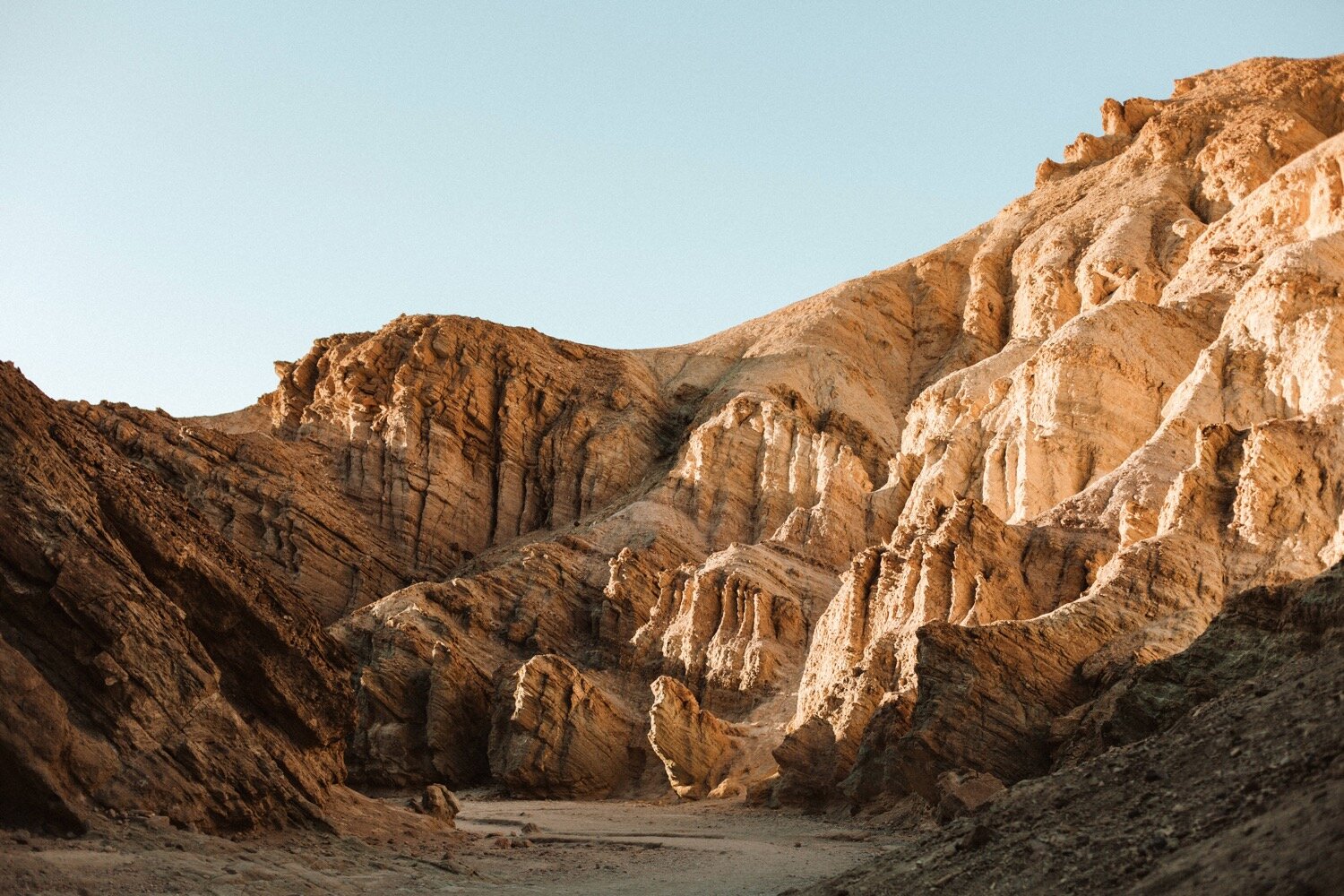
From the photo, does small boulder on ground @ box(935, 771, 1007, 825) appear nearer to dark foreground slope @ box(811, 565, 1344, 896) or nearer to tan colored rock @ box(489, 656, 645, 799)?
dark foreground slope @ box(811, 565, 1344, 896)

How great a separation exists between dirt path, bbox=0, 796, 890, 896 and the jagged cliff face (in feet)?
12.0

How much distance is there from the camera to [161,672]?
17.5 metres

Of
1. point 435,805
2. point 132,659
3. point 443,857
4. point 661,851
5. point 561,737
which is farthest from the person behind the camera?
point 561,737

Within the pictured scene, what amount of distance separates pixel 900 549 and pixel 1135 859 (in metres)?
31.3

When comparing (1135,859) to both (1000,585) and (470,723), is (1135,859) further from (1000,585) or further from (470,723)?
(470,723)

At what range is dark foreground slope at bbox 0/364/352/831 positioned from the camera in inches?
612

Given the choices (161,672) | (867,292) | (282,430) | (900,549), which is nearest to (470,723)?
(900,549)

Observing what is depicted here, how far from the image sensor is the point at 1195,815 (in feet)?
38.3

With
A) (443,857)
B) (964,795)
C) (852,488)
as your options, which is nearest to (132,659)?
(443,857)

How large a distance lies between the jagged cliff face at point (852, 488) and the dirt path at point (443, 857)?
3662 mm


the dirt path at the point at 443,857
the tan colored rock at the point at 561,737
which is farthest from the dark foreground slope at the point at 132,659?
the tan colored rock at the point at 561,737

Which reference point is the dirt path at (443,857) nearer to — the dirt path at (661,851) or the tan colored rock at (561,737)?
the dirt path at (661,851)

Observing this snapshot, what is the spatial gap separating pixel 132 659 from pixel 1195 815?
1258 cm

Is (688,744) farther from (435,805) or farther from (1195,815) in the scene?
(1195,815)
